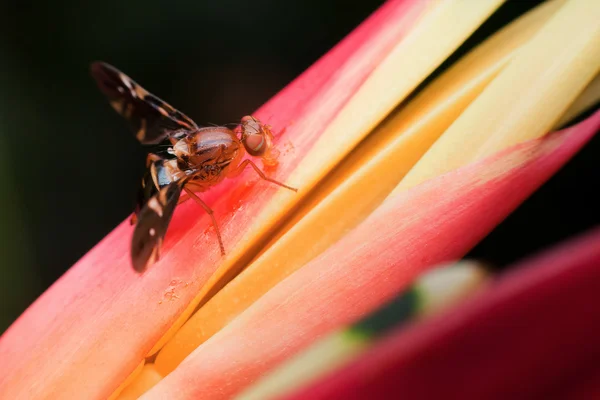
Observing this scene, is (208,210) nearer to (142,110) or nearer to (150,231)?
(150,231)

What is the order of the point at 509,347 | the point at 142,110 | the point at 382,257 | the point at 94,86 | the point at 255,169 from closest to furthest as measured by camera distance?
1. the point at 509,347
2. the point at 382,257
3. the point at 255,169
4. the point at 142,110
5. the point at 94,86

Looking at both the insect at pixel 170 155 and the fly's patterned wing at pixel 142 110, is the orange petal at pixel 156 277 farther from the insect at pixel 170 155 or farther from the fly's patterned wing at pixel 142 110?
the fly's patterned wing at pixel 142 110

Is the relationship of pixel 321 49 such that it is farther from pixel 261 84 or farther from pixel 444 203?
pixel 444 203

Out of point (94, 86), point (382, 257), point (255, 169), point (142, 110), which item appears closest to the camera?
point (382, 257)

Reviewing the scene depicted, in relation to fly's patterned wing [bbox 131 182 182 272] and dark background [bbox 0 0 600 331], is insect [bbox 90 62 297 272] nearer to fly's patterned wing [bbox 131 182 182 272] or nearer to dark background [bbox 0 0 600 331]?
fly's patterned wing [bbox 131 182 182 272]

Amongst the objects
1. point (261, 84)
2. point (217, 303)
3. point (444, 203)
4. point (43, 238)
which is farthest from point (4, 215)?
point (444, 203)

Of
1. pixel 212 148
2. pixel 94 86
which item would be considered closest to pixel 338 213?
pixel 212 148
